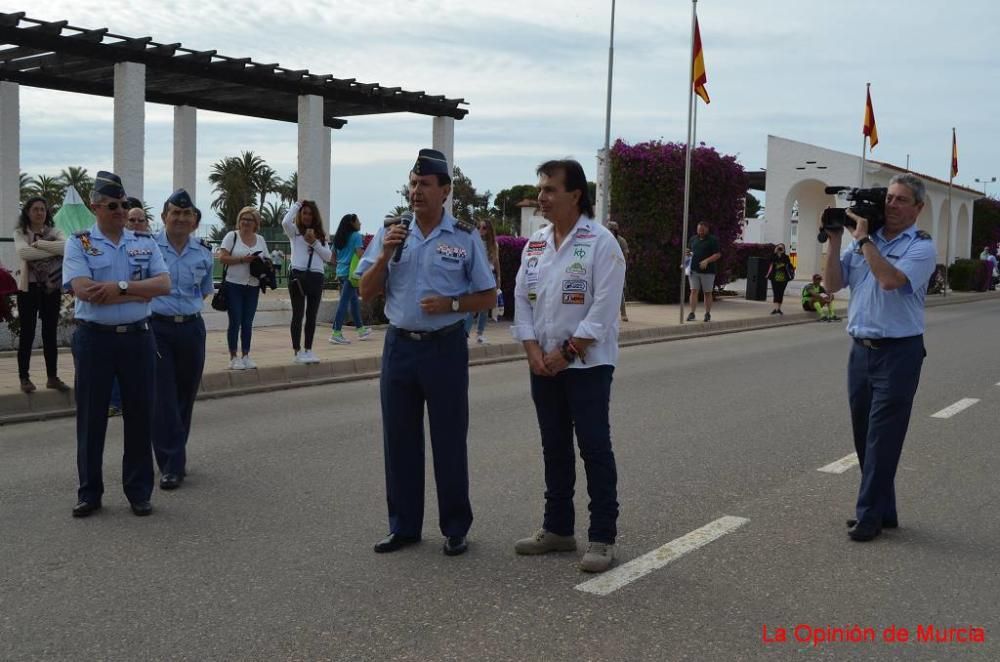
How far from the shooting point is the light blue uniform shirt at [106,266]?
589 cm

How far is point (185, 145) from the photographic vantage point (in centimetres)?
2439

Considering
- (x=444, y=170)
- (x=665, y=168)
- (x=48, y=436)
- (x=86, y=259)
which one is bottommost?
(x=48, y=436)

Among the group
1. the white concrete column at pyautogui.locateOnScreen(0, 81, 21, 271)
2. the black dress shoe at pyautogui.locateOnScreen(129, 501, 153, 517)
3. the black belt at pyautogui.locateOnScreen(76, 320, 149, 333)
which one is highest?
the white concrete column at pyautogui.locateOnScreen(0, 81, 21, 271)

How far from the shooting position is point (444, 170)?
521cm

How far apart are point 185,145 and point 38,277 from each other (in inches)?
619

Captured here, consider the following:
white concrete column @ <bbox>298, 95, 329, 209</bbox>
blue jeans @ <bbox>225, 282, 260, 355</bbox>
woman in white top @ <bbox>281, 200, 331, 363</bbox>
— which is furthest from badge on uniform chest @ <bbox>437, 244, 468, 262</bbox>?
white concrete column @ <bbox>298, 95, 329, 209</bbox>

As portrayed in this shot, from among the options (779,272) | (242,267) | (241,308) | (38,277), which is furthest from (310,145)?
(38,277)

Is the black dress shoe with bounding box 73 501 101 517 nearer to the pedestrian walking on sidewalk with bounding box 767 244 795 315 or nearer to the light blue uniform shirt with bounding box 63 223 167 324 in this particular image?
the light blue uniform shirt with bounding box 63 223 167 324

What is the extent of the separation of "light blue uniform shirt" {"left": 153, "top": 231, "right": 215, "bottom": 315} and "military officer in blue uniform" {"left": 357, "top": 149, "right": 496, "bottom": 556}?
2.12m

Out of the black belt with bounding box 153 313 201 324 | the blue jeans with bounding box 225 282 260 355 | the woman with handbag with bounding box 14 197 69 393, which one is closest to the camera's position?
the black belt with bounding box 153 313 201 324

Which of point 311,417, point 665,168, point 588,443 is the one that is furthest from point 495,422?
point 665,168

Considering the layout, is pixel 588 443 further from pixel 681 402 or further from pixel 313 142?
pixel 313 142

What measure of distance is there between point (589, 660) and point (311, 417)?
5.88 meters

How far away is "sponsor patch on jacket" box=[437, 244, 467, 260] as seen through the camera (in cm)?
515
